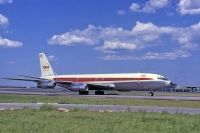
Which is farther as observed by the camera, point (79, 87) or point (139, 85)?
point (79, 87)

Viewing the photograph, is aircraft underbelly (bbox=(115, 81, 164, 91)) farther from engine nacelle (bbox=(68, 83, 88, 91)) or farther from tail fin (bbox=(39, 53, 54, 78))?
tail fin (bbox=(39, 53, 54, 78))

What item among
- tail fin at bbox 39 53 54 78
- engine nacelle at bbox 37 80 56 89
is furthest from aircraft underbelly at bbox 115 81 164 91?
tail fin at bbox 39 53 54 78

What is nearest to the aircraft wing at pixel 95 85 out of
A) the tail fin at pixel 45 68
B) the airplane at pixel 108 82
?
the airplane at pixel 108 82

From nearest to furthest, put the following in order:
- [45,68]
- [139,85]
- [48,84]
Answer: [139,85], [48,84], [45,68]

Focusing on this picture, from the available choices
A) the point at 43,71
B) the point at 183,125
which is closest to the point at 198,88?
the point at 43,71

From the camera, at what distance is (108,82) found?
86.6 m

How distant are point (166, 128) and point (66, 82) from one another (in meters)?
70.0

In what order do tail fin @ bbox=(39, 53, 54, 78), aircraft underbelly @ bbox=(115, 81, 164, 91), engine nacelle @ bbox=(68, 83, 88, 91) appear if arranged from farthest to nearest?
1. tail fin @ bbox=(39, 53, 54, 78)
2. engine nacelle @ bbox=(68, 83, 88, 91)
3. aircraft underbelly @ bbox=(115, 81, 164, 91)

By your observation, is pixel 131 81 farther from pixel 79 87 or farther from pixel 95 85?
pixel 79 87

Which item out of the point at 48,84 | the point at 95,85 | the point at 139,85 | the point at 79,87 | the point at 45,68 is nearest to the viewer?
the point at 139,85

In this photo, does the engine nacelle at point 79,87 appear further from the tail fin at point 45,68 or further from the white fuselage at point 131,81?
the tail fin at point 45,68

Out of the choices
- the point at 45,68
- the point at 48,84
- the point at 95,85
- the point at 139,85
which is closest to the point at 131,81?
the point at 139,85

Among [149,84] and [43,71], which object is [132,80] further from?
[43,71]

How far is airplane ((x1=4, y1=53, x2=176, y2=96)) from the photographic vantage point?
81.8 m
